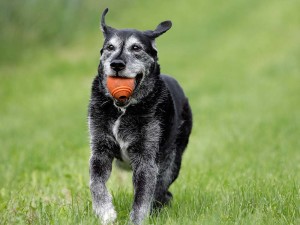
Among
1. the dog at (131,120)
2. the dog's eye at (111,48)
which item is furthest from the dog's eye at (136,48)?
the dog's eye at (111,48)

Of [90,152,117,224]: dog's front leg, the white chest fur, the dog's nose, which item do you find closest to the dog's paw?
[90,152,117,224]: dog's front leg

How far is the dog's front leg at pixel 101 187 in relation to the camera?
536 cm

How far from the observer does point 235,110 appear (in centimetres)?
1551

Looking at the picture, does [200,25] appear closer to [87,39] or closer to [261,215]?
[87,39]

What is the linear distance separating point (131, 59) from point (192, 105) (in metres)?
11.1

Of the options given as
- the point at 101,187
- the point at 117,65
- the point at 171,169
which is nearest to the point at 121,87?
the point at 117,65

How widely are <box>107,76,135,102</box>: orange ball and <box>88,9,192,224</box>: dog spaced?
4 cm

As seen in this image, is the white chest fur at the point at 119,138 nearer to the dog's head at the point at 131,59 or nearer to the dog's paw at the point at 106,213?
the dog's head at the point at 131,59

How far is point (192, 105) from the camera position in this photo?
54.7 ft

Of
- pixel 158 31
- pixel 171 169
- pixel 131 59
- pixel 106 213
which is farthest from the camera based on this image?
pixel 171 169

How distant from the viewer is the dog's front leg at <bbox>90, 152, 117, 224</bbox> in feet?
17.6

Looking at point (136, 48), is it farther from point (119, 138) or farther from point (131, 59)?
point (119, 138)

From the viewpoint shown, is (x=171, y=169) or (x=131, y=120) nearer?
(x=131, y=120)

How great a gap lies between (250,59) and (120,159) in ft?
63.5
